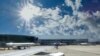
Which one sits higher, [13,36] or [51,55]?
[13,36]

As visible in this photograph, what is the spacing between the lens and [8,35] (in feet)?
395

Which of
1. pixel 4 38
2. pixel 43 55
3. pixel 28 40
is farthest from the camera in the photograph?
pixel 4 38

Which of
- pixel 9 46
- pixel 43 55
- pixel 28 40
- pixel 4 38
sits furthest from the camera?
pixel 4 38

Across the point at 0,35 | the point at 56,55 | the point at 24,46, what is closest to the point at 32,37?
the point at 24,46

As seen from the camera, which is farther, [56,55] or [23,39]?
[23,39]

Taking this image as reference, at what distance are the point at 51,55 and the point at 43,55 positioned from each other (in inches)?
37.3

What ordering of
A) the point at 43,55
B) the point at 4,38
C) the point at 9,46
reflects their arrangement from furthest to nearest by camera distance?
the point at 4,38, the point at 9,46, the point at 43,55

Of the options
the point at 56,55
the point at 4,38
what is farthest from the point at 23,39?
the point at 56,55

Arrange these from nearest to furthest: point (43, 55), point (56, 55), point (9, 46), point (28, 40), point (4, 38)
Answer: point (43, 55)
point (56, 55)
point (9, 46)
point (28, 40)
point (4, 38)

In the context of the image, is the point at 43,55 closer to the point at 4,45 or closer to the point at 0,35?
the point at 4,45

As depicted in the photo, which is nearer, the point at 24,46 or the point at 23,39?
the point at 24,46

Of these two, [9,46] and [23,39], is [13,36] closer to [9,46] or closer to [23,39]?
[23,39]

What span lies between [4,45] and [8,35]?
90.2 feet

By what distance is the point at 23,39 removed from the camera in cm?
10856
